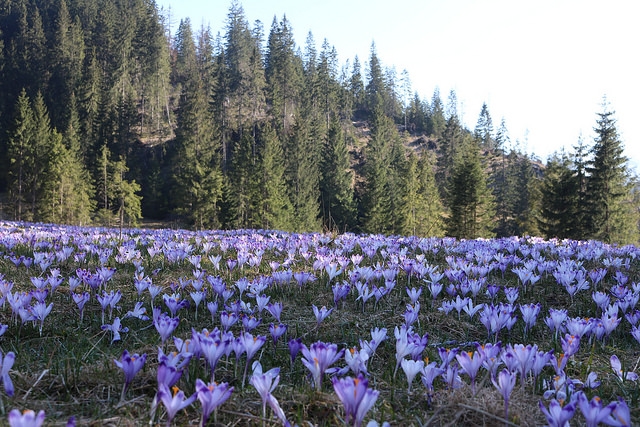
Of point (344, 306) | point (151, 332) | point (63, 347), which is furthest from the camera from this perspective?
point (344, 306)

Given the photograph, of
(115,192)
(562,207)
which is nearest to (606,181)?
(562,207)

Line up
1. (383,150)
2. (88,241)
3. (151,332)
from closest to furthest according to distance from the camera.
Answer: (151,332) < (88,241) < (383,150)

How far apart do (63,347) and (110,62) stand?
260 feet

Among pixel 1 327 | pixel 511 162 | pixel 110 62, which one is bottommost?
pixel 1 327

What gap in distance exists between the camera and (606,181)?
31.0m

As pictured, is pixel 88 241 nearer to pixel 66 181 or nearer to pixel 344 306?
pixel 344 306

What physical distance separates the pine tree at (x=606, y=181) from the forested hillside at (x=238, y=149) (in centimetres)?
10

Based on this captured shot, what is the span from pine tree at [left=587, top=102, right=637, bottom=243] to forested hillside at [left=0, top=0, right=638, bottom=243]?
0.10m

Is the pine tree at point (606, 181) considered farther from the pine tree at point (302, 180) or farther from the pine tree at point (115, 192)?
the pine tree at point (115, 192)

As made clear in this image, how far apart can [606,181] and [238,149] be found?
30.1 m

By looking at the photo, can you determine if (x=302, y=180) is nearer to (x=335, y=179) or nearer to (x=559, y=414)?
(x=335, y=179)

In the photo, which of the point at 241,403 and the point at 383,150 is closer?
the point at 241,403

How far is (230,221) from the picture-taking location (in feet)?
129

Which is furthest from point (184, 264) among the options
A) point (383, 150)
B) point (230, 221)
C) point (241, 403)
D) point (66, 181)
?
point (383, 150)
